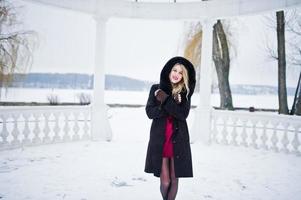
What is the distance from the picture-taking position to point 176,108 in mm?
3209

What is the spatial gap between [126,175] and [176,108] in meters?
2.36

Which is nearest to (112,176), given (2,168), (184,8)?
(2,168)

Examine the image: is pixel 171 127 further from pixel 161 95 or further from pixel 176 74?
pixel 176 74

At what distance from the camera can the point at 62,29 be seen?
1884cm

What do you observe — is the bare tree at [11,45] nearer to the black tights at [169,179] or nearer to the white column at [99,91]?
the white column at [99,91]

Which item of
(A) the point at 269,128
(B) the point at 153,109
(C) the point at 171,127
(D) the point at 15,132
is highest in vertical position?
(B) the point at 153,109

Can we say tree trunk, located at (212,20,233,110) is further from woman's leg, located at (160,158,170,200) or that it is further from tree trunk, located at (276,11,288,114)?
woman's leg, located at (160,158,170,200)

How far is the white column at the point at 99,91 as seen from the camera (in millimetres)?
8266

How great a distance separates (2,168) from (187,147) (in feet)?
12.0

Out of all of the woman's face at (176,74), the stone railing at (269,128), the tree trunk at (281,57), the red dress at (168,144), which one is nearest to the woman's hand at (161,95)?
the woman's face at (176,74)

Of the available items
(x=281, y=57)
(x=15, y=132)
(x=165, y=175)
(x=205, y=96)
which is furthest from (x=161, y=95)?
(x=281, y=57)

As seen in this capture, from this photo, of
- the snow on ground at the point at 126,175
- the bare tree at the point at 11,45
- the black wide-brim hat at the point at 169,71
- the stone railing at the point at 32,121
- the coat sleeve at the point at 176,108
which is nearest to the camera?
the coat sleeve at the point at 176,108

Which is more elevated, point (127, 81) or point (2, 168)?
point (127, 81)

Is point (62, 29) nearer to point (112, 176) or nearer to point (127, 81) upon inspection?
point (127, 81)
